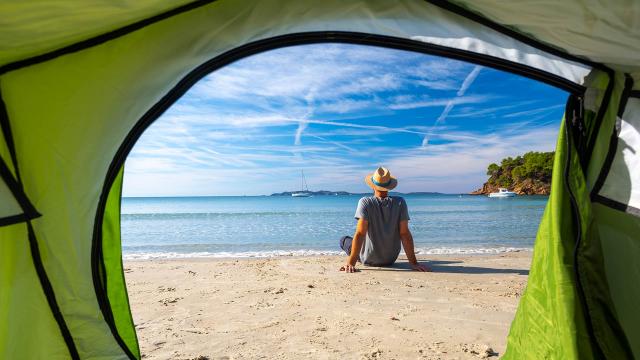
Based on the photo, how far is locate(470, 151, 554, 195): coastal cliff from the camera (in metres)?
51.5

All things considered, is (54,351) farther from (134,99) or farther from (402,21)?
(402,21)

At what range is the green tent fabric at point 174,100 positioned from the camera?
1568mm

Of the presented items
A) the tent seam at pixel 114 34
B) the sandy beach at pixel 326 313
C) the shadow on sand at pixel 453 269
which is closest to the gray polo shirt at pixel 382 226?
the shadow on sand at pixel 453 269

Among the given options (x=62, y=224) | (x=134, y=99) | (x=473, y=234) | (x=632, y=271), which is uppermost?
(x=134, y=99)

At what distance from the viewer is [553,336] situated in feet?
5.35

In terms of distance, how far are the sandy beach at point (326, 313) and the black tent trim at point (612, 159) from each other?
122 centimetres

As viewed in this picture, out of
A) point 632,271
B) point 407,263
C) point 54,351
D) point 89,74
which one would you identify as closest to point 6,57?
point 89,74

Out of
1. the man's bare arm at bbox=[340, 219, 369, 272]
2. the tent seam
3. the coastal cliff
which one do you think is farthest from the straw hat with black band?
the coastal cliff

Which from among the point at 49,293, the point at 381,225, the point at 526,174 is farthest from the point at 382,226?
the point at 526,174

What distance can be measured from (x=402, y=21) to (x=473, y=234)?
36.0 feet

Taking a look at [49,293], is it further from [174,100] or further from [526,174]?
[526,174]

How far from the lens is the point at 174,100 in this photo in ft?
5.87

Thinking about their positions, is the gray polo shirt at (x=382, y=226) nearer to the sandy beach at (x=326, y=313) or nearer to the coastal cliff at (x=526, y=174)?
the sandy beach at (x=326, y=313)

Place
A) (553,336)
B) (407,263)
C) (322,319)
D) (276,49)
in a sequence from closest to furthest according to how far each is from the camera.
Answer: (553,336), (276,49), (322,319), (407,263)
